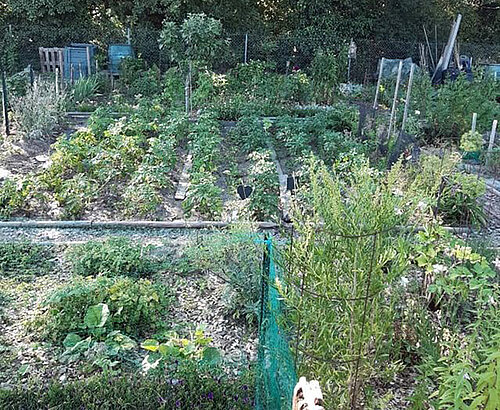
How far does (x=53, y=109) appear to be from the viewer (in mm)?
8242

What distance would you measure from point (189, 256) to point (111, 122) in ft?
13.2

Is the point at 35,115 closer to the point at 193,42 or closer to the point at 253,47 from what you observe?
the point at 193,42

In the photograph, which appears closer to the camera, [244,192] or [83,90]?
[244,192]

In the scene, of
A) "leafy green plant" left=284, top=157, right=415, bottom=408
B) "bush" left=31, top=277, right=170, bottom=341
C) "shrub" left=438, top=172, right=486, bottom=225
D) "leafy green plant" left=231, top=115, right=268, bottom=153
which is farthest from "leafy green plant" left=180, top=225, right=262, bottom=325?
"leafy green plant" left=231, top=115, right=268, bottom=153

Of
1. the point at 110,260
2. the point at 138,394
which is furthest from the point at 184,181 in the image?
the point at 138,394

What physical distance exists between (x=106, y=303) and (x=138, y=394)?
0.91 meters

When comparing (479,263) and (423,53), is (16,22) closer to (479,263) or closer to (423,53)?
(423,53)

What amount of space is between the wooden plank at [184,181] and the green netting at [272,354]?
275cm

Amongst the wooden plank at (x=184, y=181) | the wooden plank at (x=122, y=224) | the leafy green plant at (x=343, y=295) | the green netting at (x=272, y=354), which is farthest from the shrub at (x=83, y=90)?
the leafy green plant at (x=343, y=295)

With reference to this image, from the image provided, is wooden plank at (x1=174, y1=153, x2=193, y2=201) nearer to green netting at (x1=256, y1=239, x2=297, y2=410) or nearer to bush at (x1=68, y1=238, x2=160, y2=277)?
bush at (x1=68, y1=238, x2=160, y2=277)

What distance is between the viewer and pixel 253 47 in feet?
49.8

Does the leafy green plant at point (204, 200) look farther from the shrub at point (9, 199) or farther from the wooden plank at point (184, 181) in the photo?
the shrub at point (9, 199)

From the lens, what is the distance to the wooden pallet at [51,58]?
510 inches

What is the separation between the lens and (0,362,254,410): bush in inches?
112
